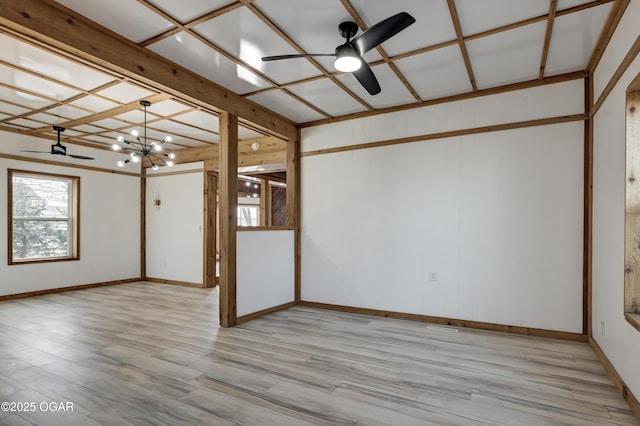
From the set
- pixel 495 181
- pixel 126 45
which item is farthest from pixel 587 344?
pixel 126 45

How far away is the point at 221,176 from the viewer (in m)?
4.36

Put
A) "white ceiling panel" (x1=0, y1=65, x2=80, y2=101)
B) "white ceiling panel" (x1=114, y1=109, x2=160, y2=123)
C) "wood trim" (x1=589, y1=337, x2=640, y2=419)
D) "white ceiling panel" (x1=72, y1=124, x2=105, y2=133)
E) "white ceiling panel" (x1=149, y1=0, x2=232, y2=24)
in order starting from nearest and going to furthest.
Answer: "wood trim" (x1=589, y1=337, x2=640, y2=419), "white ceiling panel" (x1=149, y1=0, x2=232, y2=24), "white ceiling panel" (x1=0, y1=65, x2=80, y2=101), "white ceiling panel" (x1=114, y1=109, x2=160, y2=123), "white ceiling panel" (x1=72, y1=124, x2=105, y2=133)

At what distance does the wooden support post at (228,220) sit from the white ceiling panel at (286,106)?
484 millimetres

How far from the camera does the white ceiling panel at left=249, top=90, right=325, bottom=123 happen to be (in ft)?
14.5

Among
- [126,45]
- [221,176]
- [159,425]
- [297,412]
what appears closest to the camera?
[159,425]

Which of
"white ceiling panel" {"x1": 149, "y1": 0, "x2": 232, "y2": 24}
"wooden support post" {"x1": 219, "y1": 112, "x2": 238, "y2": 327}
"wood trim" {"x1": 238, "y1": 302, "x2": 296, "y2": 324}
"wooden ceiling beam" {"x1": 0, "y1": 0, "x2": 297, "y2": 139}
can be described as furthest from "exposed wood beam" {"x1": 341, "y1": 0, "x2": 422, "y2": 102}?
"wood trim" {"x1": 238, "y1": 302, "x2": 296, "y2": 324}

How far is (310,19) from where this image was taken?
109 inches

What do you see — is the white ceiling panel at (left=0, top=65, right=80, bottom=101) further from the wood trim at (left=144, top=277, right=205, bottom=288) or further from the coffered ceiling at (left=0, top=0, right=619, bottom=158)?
the wood trim at (left=144, top=277, right=205, bottom=288)

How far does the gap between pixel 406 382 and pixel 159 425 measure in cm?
180

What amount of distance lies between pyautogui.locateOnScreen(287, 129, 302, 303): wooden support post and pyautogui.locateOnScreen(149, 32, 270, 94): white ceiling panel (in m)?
1.48

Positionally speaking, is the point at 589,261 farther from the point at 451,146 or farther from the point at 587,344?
the point at 451,146

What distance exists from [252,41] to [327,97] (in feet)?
5.08

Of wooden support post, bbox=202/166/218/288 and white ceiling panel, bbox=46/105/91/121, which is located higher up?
white ceiling panel, bbox=46/105/91/121

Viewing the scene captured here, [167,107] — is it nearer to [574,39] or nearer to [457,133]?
[457,133]
